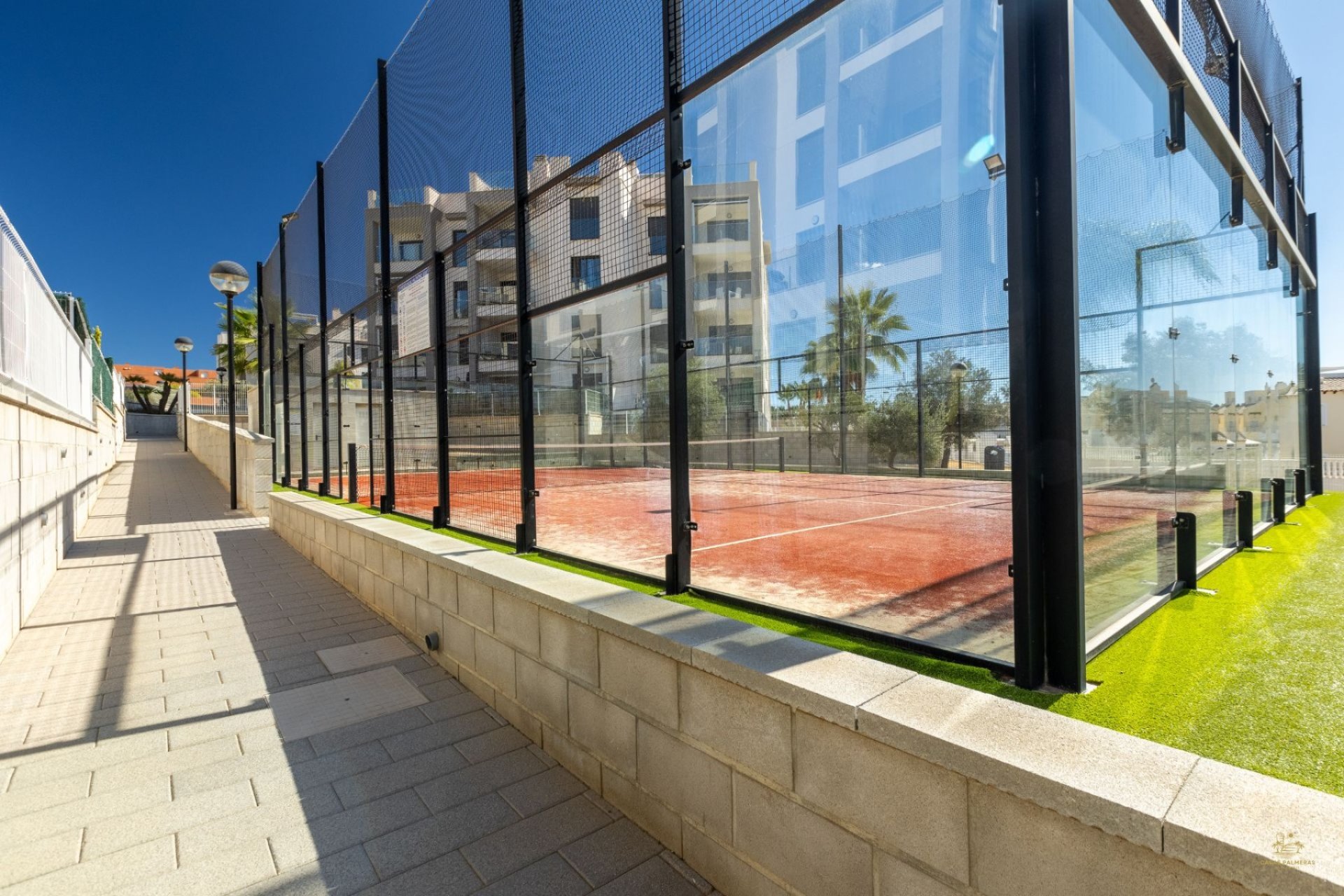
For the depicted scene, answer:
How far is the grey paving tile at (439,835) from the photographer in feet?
6.02

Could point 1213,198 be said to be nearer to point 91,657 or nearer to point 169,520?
point 91,657

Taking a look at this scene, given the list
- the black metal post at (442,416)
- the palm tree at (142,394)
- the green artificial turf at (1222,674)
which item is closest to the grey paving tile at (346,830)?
the green artificial turf at (1222,674)

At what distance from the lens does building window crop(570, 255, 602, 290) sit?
311 centimetres

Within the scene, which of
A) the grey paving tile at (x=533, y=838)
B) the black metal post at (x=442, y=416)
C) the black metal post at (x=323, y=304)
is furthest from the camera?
the black metal post at (x=323, y=304)

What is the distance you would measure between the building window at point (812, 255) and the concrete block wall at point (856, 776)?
4.84 feet

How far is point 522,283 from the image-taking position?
3.63m

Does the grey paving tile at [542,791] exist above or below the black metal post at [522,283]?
below

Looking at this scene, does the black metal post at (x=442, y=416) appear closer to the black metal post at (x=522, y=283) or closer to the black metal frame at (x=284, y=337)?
the black metal post at (x=522, y=283)

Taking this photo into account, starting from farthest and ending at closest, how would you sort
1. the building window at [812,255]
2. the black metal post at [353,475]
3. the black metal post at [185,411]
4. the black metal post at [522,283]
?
the black metal post at [185,411]
the black metal post at [353,475]
the black metal post at [522,283]
the building window at [812,255]

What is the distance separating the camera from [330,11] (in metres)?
8.84

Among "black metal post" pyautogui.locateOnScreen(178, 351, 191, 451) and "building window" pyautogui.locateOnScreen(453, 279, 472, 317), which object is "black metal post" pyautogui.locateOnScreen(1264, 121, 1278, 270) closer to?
"building window" pyautogui.locateOnScreen(453, 279, 472, 317)

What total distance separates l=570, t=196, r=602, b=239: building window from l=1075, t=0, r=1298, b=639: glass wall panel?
2160 mm

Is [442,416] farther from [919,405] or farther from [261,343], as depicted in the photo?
[261,343]

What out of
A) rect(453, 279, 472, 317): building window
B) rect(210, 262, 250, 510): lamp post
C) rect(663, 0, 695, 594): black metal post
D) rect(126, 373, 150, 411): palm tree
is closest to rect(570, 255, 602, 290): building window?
rect(663, 0, 695, 594): black metal post
